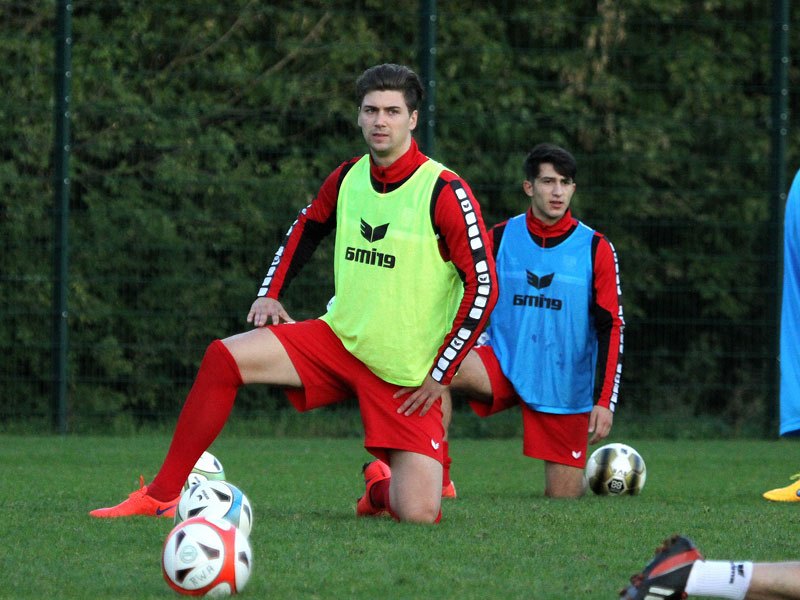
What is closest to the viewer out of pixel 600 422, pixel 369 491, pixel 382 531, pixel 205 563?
pixel 205 563

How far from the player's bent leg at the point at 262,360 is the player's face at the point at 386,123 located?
2.96ft

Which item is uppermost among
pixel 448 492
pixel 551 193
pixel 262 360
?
pixel 551 193

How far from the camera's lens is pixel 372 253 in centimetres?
573

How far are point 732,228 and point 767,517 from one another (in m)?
5.41

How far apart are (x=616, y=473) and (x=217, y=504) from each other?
9.67 ft

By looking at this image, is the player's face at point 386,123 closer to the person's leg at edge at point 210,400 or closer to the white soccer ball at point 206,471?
the person's leg at edge at point 210,400

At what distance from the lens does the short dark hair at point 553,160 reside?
7.25m

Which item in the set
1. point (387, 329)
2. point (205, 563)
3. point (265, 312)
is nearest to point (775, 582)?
point (205, 563)

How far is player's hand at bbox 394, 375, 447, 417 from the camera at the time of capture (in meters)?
5.68

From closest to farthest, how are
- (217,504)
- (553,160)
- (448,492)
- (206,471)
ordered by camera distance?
(217,504), (206,471), (448,492), (553,160)

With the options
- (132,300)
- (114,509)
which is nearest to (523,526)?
(114,509)

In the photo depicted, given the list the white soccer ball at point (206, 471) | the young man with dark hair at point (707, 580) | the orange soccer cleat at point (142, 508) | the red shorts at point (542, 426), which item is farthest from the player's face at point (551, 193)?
the young man with dark hair at point (707, 580)

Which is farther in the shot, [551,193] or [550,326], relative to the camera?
[550,326]

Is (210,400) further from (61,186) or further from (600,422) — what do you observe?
(61,186)
